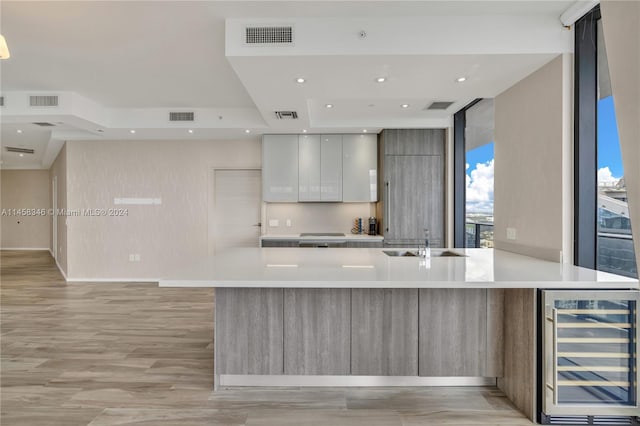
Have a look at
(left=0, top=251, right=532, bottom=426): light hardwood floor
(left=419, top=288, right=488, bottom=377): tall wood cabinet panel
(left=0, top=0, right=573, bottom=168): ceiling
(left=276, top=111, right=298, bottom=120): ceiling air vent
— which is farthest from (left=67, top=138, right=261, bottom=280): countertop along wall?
(left=419, top=288, right=488, bottom=377): tall wood cabinet panel

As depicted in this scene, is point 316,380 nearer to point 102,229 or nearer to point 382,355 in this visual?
point 382,355

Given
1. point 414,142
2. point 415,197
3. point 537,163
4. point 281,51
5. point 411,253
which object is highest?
point 281,51

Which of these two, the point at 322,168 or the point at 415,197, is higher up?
the point at 322,168

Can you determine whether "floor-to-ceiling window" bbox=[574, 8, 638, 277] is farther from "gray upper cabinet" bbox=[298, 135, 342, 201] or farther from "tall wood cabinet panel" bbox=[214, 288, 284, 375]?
"gray upper cabinet" bbox=[298, 135, 342, 201]

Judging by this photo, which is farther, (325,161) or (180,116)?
(325,161)

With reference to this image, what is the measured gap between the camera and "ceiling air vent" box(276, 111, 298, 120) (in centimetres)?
444

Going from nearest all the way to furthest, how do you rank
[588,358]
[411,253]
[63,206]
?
[588,358] < [411,253] < [63,206]

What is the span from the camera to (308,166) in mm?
5660

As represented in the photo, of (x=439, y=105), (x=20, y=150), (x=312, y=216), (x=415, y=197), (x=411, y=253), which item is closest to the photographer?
(x=411, y=253)

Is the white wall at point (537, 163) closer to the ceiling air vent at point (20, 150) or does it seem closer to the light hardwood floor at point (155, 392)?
the light hardwood floor at point (155, 392)

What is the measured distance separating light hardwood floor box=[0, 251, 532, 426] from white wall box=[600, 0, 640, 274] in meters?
2.01

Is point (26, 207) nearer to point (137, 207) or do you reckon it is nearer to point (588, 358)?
point (137, 207)

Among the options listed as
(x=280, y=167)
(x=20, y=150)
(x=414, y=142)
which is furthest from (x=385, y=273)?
(x=20, y=150)

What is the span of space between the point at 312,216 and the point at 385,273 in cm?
381
